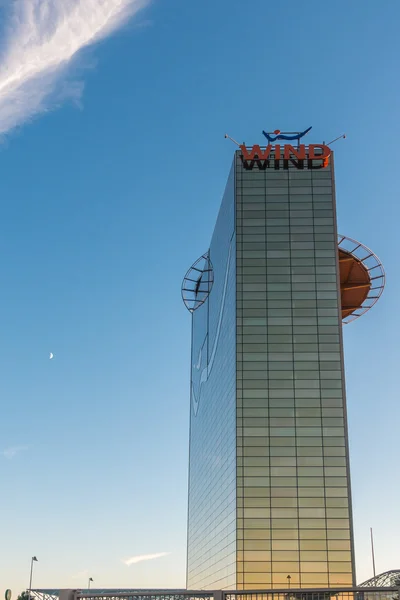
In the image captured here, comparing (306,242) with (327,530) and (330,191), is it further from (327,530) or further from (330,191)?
(327,530)

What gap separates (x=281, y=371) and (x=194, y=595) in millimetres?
91474

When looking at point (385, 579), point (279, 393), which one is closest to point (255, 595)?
point (279, 393)

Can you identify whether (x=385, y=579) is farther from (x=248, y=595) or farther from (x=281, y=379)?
(x=248, y=595)

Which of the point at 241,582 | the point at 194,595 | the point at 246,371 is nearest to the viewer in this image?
the point at 194,595

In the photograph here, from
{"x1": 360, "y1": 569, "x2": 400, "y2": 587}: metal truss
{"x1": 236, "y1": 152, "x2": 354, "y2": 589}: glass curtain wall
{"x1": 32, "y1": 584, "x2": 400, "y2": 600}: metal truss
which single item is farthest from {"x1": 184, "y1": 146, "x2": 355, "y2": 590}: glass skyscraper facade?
{"x1": 32, "y1": 584, "x2": 400, "y2": 600}: metal truss

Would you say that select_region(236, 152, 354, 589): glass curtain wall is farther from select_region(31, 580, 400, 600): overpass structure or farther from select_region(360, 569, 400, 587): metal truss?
select_region(31, 580, 400, 600): overpass structure

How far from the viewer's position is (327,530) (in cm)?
10169

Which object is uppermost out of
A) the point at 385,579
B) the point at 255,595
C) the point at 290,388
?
the point at 290,388

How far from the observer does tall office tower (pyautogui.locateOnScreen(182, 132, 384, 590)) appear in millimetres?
101625

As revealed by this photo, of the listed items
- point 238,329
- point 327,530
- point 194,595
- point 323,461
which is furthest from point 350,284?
point 194,595

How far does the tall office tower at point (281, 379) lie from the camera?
4001 inches

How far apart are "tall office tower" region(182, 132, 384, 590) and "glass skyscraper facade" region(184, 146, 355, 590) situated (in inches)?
6.0

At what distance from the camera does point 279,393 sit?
110375mm

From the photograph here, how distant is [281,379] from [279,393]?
2.11 m
